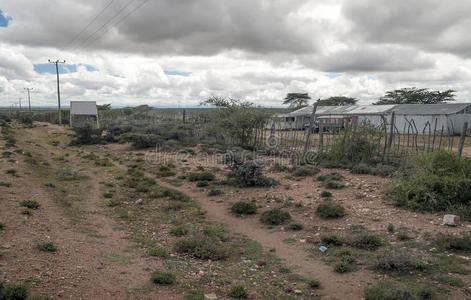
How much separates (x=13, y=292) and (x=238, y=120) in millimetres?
12789

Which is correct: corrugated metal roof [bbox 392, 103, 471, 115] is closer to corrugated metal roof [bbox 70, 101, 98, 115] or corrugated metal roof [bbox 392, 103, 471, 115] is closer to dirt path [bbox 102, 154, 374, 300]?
dirt path [bbox 102, 154, 374, 300]

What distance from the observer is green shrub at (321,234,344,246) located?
18.5ft

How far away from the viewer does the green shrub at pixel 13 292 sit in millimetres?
3404

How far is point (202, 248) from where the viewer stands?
17.4ft

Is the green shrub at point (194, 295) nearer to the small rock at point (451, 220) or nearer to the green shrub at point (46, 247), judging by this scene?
the green shrub at point (46, 247)

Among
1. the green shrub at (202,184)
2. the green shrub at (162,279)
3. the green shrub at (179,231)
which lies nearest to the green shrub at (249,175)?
the green shrub at (202,184)

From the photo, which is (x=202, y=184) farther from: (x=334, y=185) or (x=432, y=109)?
(x=432, y=109)

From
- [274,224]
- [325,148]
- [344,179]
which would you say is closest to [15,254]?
[274,224]

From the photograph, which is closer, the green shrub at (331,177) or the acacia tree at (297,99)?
the green shrub at (331,177)

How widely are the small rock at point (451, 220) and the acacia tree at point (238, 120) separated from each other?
33.9 feet

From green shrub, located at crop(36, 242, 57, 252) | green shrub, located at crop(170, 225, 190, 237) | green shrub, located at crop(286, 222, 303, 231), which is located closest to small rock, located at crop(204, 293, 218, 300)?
green shrub, located at crop(170, 225, 190, 237)

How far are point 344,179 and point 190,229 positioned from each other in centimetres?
535

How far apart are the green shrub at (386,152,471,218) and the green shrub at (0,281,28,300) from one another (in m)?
6.83

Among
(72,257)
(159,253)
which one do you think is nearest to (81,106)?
(72,257)
